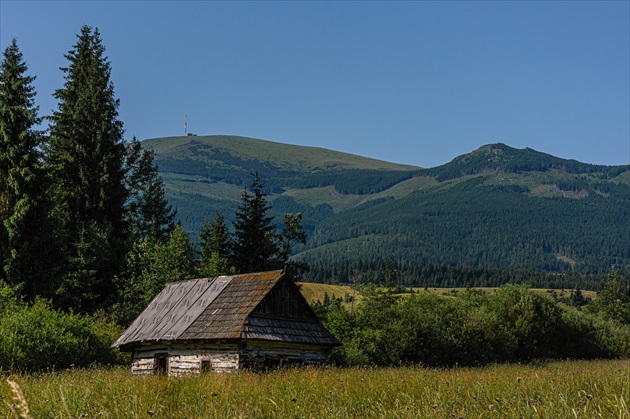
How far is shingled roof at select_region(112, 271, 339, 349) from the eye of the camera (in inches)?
982

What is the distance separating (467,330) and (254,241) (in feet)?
52.2

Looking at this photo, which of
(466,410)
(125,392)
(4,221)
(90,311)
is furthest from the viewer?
(90,311)

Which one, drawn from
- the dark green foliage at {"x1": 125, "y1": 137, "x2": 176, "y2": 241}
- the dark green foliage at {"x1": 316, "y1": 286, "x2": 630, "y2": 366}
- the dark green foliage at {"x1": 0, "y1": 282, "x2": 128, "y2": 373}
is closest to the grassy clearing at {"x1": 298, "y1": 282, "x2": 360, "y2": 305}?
the dark green foliage at {"x1": 316, "y1": 286, "x2": 630, "y2": 366}

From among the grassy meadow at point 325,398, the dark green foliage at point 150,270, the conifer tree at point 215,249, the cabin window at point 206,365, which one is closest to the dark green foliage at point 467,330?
the conifer tree at point 215,249

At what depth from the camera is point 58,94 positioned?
49.7 m

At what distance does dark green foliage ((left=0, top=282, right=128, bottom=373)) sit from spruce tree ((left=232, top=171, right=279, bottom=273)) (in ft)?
47.7

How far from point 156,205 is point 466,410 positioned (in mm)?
49577

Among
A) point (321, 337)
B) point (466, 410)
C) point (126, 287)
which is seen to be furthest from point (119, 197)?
point (466, 410)

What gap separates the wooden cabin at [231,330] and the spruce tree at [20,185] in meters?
10.9

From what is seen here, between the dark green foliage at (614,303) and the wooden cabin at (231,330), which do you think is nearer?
the wooden cabin at (231,330)

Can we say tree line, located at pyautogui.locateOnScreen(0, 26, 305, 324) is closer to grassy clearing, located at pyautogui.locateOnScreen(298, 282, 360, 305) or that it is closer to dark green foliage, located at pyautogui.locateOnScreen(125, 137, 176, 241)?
dark green foliage, located at pyautogui.locateOnScreen(125, 137, 176, 241)

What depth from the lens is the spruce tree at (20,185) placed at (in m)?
36.4

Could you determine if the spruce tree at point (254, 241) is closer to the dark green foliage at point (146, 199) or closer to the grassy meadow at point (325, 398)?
the dark green foliage at point (146, 199)

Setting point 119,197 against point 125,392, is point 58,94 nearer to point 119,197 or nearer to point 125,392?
point 119,197
